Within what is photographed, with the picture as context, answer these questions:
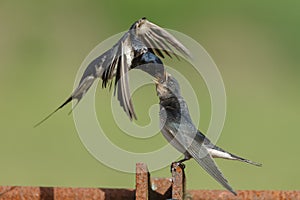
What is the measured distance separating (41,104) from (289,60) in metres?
1.63

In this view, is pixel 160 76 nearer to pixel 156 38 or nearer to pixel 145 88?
pixel 156 38

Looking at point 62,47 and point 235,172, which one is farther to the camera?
point 62,47

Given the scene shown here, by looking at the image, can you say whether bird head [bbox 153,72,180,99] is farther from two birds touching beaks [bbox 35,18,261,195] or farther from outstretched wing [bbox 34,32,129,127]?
outstretched wing [bbox 34,32,129,127]

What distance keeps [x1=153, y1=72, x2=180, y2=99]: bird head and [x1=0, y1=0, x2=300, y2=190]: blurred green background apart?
184 centimetres

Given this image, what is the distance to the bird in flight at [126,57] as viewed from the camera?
3.08 m

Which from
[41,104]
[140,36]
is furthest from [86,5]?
[140,36]

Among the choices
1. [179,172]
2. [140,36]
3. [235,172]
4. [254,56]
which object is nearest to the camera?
[179,172]

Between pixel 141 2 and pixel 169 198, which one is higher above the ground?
pixel 141 2

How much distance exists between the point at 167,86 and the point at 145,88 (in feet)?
10.4

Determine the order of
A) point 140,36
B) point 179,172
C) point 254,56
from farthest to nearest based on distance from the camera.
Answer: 1. point 254,56
2. point 140,36
3. point 179,172

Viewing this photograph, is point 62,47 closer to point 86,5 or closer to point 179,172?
point 86,5

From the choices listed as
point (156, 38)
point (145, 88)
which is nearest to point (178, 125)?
point (156, 38)

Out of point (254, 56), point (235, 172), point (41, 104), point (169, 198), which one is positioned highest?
point (254, 56)

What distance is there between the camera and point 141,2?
7117mm
